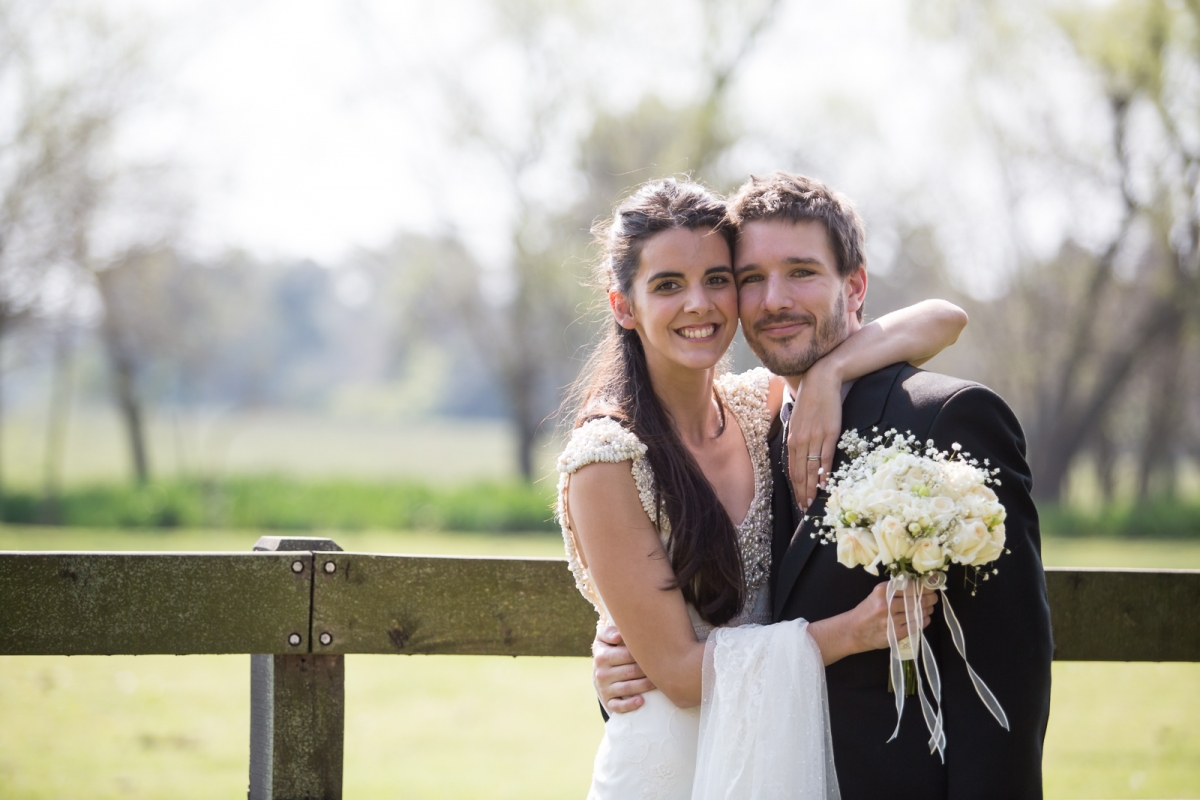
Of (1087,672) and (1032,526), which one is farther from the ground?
(1032,526)

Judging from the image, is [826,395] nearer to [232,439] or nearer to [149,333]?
[149,333]

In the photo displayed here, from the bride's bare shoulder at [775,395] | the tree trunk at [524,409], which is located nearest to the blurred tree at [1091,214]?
the tree trunk at [524,409]

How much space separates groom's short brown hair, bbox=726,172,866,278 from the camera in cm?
312

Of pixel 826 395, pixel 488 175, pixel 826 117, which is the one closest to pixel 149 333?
pixel 488 175

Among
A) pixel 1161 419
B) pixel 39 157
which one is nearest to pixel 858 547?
pixel 39 157

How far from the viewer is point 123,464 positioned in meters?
52.6

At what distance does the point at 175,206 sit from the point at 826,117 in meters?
18.9

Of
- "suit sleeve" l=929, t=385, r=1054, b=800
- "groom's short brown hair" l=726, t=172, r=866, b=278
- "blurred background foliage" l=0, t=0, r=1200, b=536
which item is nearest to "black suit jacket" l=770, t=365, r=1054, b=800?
"suit sleeve" l=929, t=385, r=1054, b=800

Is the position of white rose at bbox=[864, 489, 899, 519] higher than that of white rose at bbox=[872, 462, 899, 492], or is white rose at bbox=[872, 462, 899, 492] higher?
white rose at bbox=[872, 462, 899, 492]

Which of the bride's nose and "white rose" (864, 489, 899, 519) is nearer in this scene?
"white rose" (864, 489, 899, 519)

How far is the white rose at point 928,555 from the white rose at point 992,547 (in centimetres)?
8

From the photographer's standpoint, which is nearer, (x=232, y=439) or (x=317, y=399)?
(x=232, y=439)

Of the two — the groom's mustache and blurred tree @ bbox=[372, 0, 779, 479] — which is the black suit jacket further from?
blurred tree @ bbox=[372, 0, 779, 479]

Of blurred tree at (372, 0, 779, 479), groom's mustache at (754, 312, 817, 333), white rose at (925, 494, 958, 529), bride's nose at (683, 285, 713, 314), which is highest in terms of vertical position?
blurred tree at (372, 0, 779, 479)
